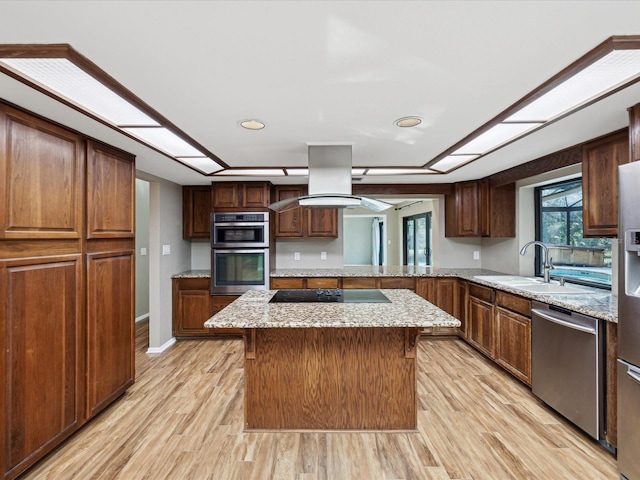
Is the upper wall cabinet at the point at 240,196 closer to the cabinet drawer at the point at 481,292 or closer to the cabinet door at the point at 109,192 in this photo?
the cabinet door at the point at 109,192

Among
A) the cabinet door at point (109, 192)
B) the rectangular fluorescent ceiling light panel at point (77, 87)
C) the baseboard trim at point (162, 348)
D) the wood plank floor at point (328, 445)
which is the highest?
the rectangular fluorescent ceiling light panel at point (77, 87)

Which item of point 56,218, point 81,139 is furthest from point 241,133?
point 56,218

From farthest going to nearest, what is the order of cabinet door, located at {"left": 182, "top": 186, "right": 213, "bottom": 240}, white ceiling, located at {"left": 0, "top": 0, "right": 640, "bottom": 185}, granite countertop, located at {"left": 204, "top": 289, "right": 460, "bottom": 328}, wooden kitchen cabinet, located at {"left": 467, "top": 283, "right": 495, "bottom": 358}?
cabinet door, located at {"left": 182, "top": 186, "right": 213, "bottom": 240} → wooden kitchen cabinet, located at {"left": 467, "top": 283, "right": 495, "bottom": 358} → granite countertop, located at {"left": 204, "top": 289, "right": 460, "bottom": 328} → white ceiling, located at {"left": 0, "top": 0, "right": 640, "bottom": 185}

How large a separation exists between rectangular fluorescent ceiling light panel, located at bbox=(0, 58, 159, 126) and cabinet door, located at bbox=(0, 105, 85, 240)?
340mm

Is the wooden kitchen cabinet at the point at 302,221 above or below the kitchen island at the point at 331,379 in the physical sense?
above

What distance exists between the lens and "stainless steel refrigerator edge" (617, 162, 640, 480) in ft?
5.73

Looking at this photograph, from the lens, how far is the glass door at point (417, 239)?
6489mm

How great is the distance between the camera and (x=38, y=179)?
194 cm

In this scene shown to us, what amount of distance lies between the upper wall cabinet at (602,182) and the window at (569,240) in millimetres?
727

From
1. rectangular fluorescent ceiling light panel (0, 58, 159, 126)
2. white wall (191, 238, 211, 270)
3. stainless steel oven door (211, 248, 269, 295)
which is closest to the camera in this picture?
rectangular fluorescent ceiling light panel (0, 58, 159, 126)

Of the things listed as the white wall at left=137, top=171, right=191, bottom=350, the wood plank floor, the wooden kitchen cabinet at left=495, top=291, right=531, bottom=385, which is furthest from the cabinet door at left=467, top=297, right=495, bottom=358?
the white wall at left=137, top=171, right=191, bottom=350

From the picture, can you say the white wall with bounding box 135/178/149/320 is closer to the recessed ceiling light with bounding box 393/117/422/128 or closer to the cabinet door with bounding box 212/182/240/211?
the cabinet door with bounding box 212/182/240/211

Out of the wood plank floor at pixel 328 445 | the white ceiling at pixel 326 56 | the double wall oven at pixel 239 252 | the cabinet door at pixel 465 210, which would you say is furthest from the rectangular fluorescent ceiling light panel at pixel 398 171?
the wood plank floor at pixel 328 445

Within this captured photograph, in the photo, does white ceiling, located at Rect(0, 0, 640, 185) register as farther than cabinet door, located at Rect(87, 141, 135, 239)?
No
